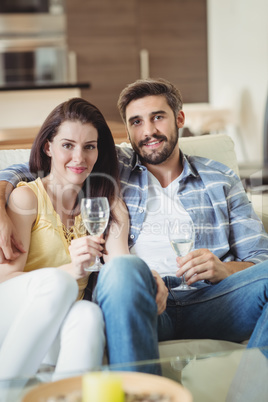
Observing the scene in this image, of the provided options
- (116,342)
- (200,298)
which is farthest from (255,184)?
(116,342)

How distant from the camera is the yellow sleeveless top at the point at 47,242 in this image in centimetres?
179

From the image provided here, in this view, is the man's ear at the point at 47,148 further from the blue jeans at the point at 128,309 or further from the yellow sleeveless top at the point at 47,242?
the blue jeans at the point at 128,309

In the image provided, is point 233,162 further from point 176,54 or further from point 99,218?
point 176,54

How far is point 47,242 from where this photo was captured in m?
1.78

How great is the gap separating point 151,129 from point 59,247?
59 centimetres

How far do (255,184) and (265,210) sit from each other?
0.45 meters

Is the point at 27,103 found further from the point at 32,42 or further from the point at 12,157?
the point at 12,157

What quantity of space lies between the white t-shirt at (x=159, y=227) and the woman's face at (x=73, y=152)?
0.29m

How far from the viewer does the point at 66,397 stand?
40.9 inches

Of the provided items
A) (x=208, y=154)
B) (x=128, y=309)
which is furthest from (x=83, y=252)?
(x=208, y=154)

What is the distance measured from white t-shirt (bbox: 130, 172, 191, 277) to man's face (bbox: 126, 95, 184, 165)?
85mm

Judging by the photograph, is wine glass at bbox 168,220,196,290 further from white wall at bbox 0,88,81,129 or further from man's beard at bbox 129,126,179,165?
white wall at bbox 0,88,81,129

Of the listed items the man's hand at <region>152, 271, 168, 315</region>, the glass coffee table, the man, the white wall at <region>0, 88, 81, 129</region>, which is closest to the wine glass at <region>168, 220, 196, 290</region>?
the man

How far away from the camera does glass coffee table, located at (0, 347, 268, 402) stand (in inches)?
51.1
